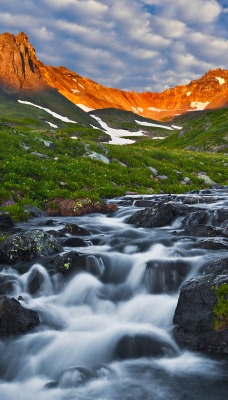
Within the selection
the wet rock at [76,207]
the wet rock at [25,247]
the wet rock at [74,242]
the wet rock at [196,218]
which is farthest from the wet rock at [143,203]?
the wet rock at [25,247]

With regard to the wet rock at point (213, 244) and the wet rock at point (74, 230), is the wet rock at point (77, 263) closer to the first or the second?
the wet rock at point (74, 230)

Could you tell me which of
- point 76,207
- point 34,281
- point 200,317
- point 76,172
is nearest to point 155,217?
point 76,207

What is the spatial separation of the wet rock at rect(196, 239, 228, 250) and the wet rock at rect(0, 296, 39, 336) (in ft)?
19.2

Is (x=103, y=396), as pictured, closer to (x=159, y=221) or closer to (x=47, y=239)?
(x=47, y=239)

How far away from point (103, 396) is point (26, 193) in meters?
13.8

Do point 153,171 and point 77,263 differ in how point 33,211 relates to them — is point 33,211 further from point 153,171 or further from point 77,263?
point 153,171

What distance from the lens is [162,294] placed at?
31.7ft

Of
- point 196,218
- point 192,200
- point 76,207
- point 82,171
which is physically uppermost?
point 82,171

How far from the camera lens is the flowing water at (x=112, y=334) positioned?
639 centimetres

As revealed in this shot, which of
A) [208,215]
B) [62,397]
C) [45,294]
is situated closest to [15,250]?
[45,294]

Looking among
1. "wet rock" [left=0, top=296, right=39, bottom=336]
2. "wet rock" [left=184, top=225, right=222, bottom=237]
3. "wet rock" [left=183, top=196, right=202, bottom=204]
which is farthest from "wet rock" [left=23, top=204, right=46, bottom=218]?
"wet rock" [left=0, top=296, right=39, bottom=336]

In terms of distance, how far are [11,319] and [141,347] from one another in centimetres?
273

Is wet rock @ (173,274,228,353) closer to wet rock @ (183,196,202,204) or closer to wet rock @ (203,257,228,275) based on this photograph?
wet rock @ (203,257,228,275)

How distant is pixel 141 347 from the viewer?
25.2 feet
